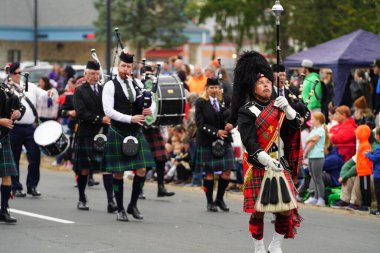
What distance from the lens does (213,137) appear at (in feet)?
40.9

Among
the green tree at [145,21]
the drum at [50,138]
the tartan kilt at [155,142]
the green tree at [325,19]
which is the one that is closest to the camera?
the drum at [50,138]

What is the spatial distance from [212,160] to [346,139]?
2403mm

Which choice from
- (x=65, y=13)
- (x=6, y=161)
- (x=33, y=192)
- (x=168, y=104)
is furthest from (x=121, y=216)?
(x=65, y=13)

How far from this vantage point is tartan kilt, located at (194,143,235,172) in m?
12.4

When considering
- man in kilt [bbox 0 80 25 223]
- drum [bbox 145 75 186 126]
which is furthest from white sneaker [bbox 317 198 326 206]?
man in kilt [bbox 0 80 25 223]

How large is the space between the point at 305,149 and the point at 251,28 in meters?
15.1

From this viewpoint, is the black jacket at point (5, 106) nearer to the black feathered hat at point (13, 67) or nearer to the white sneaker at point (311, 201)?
the black feathered hat at point (13, 67)

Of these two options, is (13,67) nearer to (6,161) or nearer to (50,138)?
(50,138)

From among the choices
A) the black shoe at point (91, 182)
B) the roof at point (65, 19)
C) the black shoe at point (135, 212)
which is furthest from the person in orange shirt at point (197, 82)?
the roof at point (65, 19)

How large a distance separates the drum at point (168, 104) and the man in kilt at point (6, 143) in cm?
264

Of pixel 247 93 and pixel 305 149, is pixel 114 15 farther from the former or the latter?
pixel 247 93

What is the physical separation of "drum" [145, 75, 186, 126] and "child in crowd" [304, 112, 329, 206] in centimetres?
178

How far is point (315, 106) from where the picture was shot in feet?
52.2

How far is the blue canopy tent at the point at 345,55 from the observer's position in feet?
55.1
